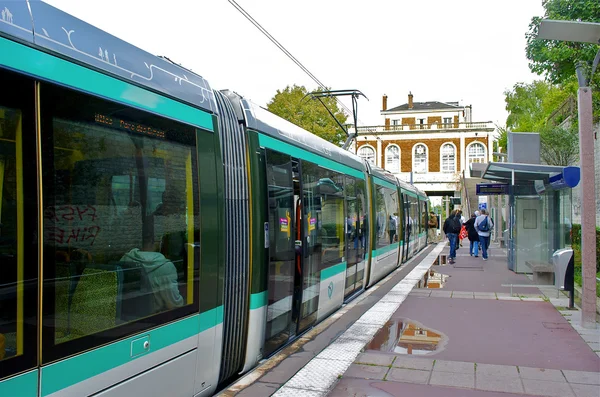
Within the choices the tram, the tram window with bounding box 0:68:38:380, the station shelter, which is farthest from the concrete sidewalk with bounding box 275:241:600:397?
the tram window with bounding box 0:68:38:380

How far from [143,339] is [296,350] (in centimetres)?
335

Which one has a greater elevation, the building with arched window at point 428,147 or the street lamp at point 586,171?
the building with arched window at point 428,147

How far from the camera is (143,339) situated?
Result: 3.62 meters

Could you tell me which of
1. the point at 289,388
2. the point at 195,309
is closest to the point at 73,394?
the point at 195,309

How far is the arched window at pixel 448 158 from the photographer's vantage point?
7219 cm

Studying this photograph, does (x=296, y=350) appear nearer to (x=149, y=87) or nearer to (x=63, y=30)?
(x=149, y=87)

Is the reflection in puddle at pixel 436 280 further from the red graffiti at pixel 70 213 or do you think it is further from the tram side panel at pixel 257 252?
the red graffiti at pixel 70 213

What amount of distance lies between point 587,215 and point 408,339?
322cm

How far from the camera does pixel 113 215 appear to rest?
135 inches

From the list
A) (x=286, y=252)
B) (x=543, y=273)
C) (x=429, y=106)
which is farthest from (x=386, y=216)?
(x=429, y=106)

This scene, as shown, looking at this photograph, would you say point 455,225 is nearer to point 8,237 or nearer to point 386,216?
point 386,216

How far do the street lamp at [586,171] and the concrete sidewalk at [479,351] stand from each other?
0.50 meters

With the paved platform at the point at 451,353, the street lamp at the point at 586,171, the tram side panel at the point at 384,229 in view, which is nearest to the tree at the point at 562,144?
the tram side panel at the point at 384,229

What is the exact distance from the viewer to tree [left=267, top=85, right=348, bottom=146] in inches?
1566
